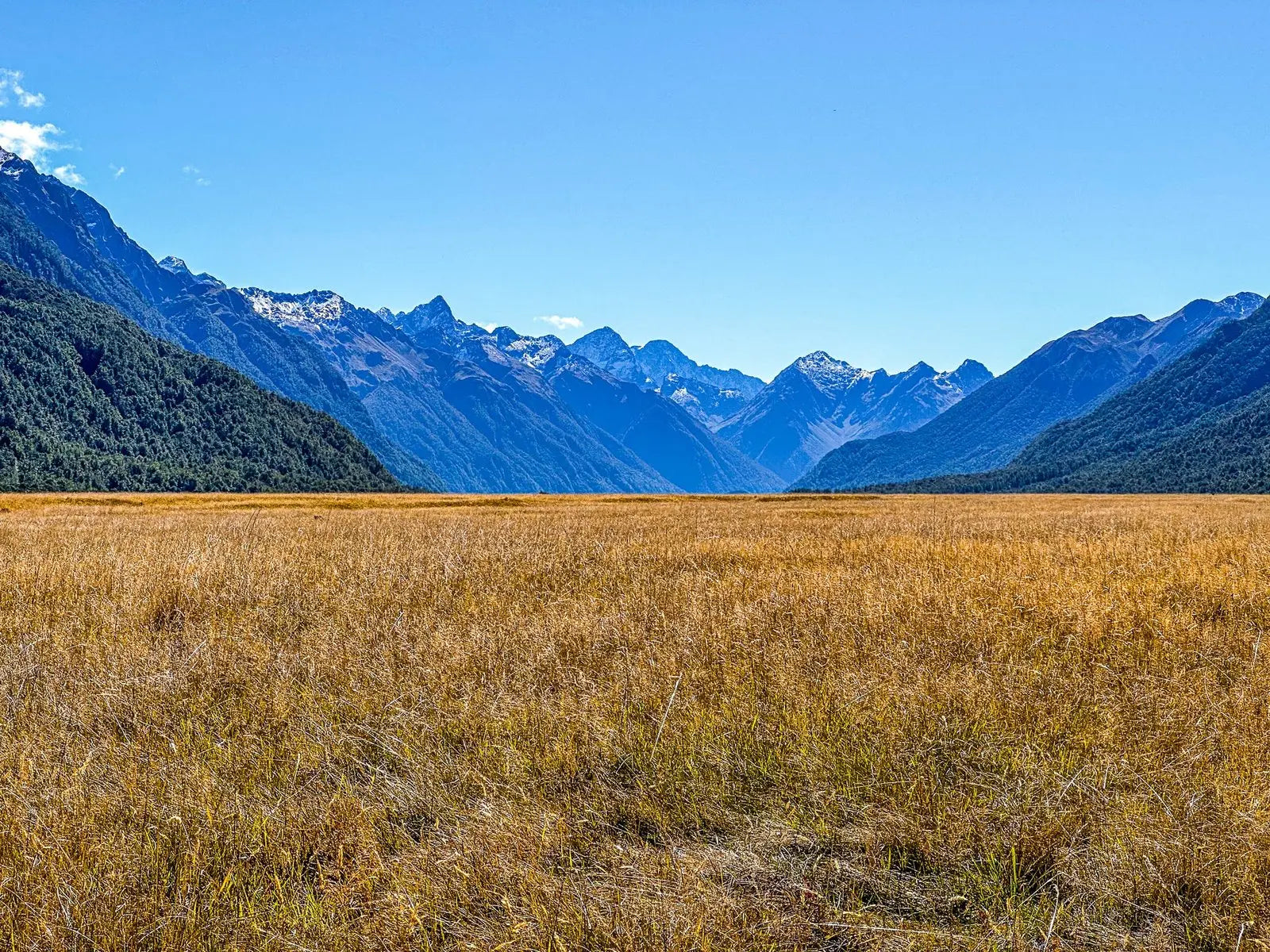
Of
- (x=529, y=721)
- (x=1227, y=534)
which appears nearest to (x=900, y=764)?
(x=529, y=721)

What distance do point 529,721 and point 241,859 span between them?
81.6 inches

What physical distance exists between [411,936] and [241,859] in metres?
1.16

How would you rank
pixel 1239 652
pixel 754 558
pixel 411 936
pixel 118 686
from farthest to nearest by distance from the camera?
pixel 754 558 < pixel 1239 652 < pixel 118 686 < pixel 411 936

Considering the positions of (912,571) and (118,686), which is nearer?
(118,686)

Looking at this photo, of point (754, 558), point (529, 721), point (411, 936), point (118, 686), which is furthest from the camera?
point (754, 558)

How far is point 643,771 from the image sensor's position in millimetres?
4668

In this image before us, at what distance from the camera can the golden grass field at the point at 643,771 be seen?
324 centimetres

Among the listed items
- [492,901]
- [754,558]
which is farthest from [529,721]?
[754,558]

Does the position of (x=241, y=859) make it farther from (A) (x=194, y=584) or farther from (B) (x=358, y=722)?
(A) (x=194, y=584)

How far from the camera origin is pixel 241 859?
3.71m

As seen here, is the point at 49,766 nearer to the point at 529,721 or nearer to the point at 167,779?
the point at 167,779

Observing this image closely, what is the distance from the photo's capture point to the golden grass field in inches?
128

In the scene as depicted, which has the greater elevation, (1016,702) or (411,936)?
(1016,702)

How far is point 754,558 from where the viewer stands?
14234 mm
